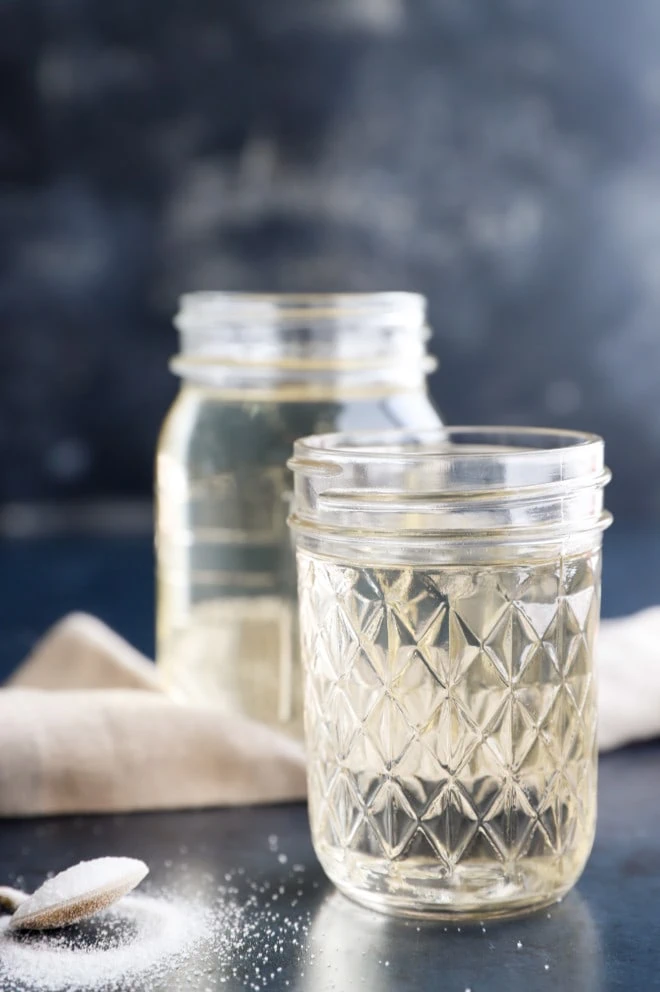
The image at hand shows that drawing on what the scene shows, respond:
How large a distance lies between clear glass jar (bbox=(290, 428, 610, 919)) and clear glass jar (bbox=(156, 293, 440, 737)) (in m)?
0.22

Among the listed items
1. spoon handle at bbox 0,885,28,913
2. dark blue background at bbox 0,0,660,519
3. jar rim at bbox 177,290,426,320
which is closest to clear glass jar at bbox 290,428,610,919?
spoon handle at bbox 0,885,28,913

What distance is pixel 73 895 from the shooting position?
1.91 feet

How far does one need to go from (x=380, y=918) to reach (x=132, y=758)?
22 cm

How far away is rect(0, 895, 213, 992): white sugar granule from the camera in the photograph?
55cm

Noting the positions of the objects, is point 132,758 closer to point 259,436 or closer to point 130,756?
point 130,756

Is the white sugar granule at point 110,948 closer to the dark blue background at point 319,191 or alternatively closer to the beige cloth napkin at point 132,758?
the beige cloth napkin at point 132,758

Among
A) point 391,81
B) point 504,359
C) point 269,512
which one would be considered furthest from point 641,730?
point 391,81

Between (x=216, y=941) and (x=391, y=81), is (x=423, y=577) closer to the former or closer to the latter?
(x=216, y=941)

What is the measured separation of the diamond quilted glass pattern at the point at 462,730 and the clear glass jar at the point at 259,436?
222mm

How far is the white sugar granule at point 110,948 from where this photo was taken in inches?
21.5

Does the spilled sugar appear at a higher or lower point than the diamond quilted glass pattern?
lower

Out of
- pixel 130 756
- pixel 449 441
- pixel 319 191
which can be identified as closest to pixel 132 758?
pixel 130 756

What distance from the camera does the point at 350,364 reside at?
838 mm

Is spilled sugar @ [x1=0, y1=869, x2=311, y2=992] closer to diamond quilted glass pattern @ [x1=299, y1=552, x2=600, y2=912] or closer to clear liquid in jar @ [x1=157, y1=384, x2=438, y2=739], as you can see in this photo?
diamond quilted glass pattern @ [x1=299, y1=552, x2=600, y2=912]
